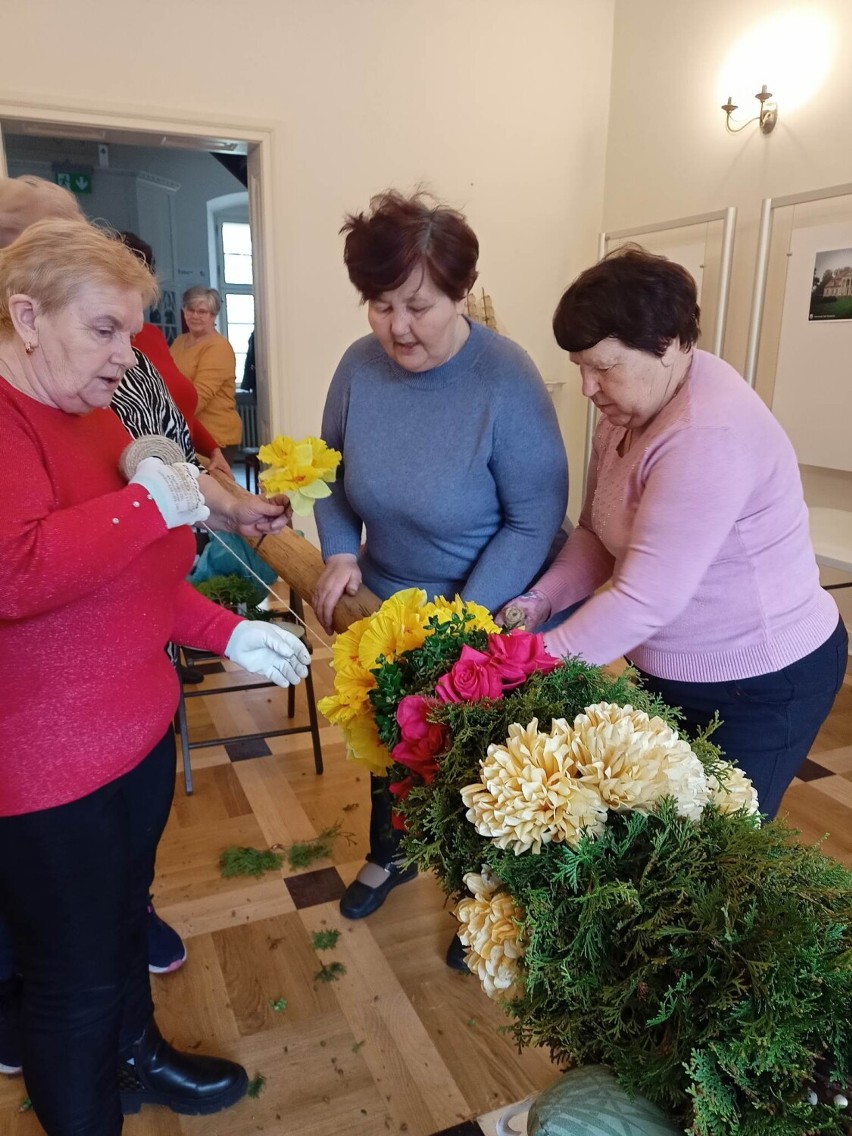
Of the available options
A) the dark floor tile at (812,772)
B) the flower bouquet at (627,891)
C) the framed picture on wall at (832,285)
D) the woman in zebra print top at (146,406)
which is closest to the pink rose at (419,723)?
the flower bouquet at (627,891)

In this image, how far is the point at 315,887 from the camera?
222 centimetres

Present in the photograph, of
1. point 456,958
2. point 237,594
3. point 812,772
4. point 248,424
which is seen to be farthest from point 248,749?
point 248,424

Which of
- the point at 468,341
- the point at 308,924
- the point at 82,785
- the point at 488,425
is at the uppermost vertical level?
the point at 468,341

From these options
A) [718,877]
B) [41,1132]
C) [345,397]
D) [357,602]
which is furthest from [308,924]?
[718,877]

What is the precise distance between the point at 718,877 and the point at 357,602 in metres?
1.02

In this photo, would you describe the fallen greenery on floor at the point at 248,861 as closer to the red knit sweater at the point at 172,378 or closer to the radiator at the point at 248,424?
the red knit sweater at the point at 172,378

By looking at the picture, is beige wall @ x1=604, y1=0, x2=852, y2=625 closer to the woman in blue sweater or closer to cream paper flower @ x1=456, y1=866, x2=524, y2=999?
the woman in blue sweater

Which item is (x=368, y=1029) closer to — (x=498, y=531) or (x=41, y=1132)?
(x=41, y=1132)

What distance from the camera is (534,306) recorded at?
5.40 m

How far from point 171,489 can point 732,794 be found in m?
0.77

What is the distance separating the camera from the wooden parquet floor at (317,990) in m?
1.57

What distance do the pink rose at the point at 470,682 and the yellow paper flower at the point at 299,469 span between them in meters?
0.68

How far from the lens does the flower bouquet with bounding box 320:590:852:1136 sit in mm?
561

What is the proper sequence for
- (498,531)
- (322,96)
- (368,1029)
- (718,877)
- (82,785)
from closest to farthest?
(718,877)
(82,785)
(498,531)
(368,1029)
(322,96)
